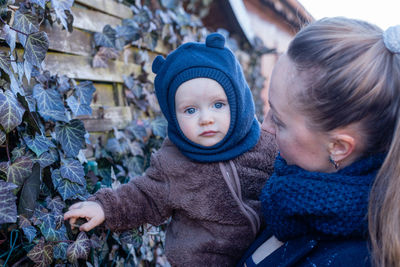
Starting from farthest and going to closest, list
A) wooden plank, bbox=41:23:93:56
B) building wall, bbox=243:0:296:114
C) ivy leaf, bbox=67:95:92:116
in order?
Result: building wall, bbox=243:0:296:114 → wooden plank, bbox=41:23:93:56 → ivy leaf, bbox=67:95:92:116

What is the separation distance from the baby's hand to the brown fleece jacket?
3 centimetres

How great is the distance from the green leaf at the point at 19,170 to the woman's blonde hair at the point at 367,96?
95 centimetres

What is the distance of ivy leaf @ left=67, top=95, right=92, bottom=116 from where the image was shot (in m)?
1.69

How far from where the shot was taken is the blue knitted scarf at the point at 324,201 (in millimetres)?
931

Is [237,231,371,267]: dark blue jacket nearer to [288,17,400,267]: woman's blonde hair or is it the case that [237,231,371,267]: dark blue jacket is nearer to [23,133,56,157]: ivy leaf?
[288,17,400,267]: woman's blonde hair

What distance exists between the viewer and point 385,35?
2.98 ft

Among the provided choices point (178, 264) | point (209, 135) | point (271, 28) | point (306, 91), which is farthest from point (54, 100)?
point (271, 28)

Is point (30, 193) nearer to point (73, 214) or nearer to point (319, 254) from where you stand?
point (73, 214)

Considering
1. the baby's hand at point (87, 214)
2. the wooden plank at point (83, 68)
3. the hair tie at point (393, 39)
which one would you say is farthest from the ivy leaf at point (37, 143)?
the hair tie at point (393, 39)

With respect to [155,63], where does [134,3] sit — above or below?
above

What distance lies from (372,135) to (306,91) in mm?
211

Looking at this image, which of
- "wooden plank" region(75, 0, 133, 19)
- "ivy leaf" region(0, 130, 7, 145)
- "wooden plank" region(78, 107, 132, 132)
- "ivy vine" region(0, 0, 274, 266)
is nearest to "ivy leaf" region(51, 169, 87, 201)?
"ivy vine" region(0, 0, 274, 266)

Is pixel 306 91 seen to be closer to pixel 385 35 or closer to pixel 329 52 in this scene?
pixel 329 52

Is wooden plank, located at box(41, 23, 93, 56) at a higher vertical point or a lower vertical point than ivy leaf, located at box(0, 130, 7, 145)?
higher
